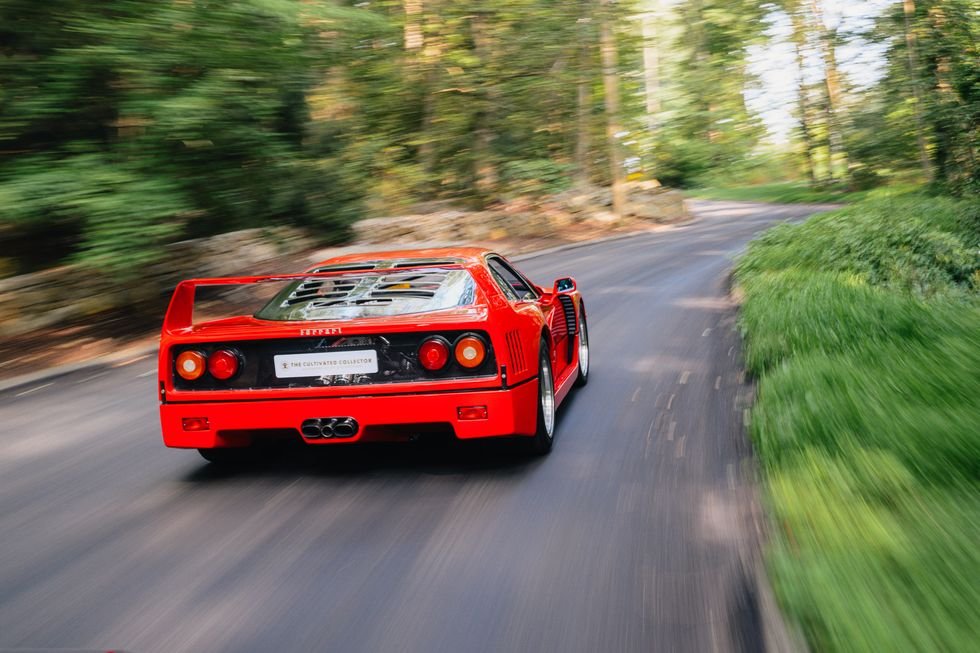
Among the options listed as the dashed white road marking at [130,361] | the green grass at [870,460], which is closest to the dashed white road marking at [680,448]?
the green grass at [870,460]

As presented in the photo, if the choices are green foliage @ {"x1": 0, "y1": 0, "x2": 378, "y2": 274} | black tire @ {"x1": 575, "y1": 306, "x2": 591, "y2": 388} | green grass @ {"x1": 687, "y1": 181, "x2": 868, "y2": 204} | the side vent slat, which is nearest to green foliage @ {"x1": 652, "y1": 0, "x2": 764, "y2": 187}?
green grass @ {"x1": 687, "y1": 181, "x2": 868, "y2": 204}

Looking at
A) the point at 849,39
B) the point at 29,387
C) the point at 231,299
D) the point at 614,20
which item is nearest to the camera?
the point at 29,387

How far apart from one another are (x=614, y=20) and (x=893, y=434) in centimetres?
2730

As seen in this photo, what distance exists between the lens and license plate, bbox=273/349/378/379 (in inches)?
183

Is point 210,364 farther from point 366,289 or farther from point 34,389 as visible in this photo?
point 34,389

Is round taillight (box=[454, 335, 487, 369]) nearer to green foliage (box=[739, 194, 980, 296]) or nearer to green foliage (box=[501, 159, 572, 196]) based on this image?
green foliage (box=[739, 194, 980, 296])

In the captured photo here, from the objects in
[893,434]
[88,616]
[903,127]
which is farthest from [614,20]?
[88,616]

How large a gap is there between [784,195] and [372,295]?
162 feet

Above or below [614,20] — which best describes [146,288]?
below

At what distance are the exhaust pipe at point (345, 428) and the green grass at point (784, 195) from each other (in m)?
40.7

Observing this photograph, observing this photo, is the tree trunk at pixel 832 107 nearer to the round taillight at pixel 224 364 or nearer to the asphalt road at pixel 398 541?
the asphalt road at pixel 398 541

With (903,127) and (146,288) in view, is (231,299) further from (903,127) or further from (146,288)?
(903,127)

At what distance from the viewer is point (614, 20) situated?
29625 millimetres

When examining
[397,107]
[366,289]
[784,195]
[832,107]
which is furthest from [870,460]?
[784,195]
